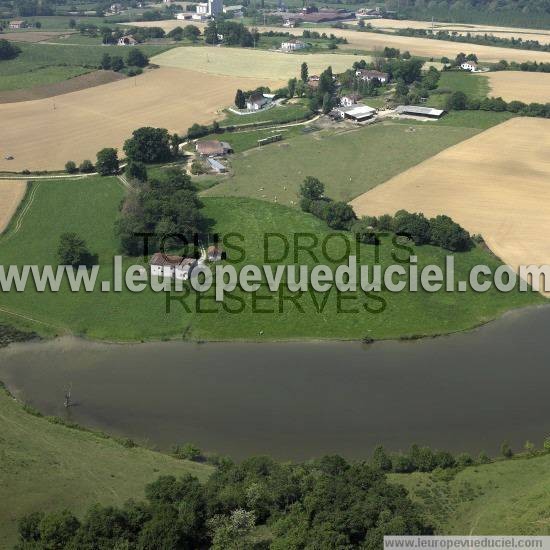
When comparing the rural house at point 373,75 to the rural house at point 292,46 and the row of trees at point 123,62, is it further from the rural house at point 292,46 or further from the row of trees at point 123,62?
the row of trees at point 123,62

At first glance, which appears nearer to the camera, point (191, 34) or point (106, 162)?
point (106, 162)

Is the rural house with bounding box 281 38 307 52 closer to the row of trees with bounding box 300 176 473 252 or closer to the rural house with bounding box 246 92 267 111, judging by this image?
the rural house with bounding box 246 92 267 111

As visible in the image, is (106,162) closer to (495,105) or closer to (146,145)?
(146,145)

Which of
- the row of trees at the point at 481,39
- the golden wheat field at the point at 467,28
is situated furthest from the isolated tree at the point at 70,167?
the golden wheat field at the point at 467,28

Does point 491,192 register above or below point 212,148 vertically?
below

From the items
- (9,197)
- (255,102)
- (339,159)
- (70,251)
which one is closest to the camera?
(70,251)

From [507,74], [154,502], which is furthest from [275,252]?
[507,74]

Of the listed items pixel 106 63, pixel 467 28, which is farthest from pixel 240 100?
pixel 467 28

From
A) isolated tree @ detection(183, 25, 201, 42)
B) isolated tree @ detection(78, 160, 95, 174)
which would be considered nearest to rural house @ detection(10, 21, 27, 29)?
isolated tree @ detection(183, 25, 201, 42)
